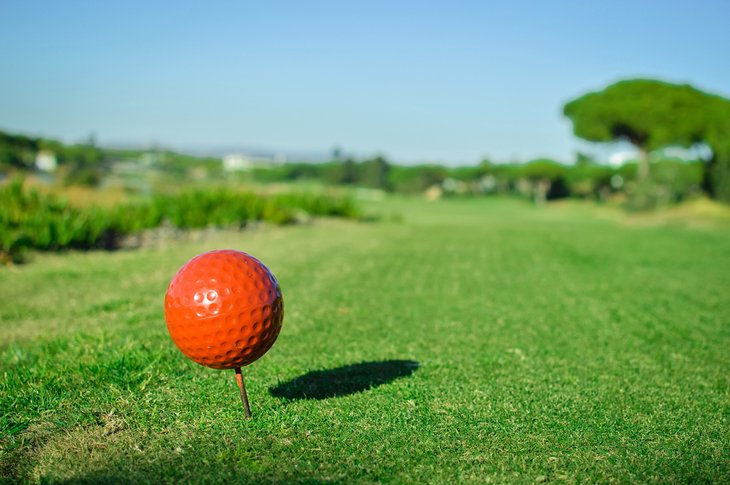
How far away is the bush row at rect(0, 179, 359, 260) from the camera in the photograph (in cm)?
1054

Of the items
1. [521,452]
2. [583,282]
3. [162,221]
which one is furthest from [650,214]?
[521,452]

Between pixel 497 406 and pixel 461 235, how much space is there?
12.2m

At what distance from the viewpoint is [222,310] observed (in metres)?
3.50

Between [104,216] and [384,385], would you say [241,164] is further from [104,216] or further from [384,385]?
[384,385]

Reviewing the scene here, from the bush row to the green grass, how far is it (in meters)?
1.63

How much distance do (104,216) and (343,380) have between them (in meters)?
9.15

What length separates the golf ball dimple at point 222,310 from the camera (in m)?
3.51

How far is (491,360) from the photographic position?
17.2 feet

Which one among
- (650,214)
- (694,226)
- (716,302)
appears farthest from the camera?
(650,214)

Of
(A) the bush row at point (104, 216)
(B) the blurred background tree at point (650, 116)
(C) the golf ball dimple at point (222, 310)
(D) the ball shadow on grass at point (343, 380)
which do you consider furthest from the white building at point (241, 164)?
(C) the golf ball dimple at point (222, 310)

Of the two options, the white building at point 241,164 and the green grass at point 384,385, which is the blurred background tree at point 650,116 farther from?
the white building at point 241,164

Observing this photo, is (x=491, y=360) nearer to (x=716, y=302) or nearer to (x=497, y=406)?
(x=497, y=406)

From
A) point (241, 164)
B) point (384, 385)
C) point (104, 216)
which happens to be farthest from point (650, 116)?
point (241, 164)

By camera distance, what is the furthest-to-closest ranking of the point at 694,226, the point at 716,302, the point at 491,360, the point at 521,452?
the point at 694,226, the point at 716,302, the point at 491,360, the point at 521,452
